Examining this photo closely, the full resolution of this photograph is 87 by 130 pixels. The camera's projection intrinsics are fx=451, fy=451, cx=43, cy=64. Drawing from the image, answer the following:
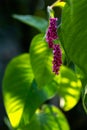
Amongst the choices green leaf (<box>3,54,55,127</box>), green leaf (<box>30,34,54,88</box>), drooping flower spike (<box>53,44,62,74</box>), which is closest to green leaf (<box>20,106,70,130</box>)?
green leaf (<box>3,54,55,127</box>)

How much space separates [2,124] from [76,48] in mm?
1799

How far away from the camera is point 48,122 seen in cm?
105

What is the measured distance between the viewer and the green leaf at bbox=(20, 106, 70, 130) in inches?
41.1

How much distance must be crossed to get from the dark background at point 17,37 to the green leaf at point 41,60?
130 cm

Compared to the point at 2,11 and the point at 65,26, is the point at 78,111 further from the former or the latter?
the point at 65,26

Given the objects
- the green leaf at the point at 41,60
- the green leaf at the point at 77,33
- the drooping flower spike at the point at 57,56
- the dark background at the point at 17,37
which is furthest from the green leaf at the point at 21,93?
the dark background at the point at 17,37

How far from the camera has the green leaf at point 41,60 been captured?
0.84 m

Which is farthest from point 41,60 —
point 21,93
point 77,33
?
point 77,33

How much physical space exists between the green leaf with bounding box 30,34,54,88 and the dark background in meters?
1.30

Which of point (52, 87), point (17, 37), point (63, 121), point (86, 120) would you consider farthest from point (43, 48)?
point (17, 37)

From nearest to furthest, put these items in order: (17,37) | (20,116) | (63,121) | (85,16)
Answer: (85,16)
(20,116)
(63,121)
(17,37)

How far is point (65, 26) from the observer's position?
0.56 meters

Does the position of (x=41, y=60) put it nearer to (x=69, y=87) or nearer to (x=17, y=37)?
(x=69, y=87)

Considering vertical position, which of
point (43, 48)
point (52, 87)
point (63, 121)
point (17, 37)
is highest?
point (43, 48)
